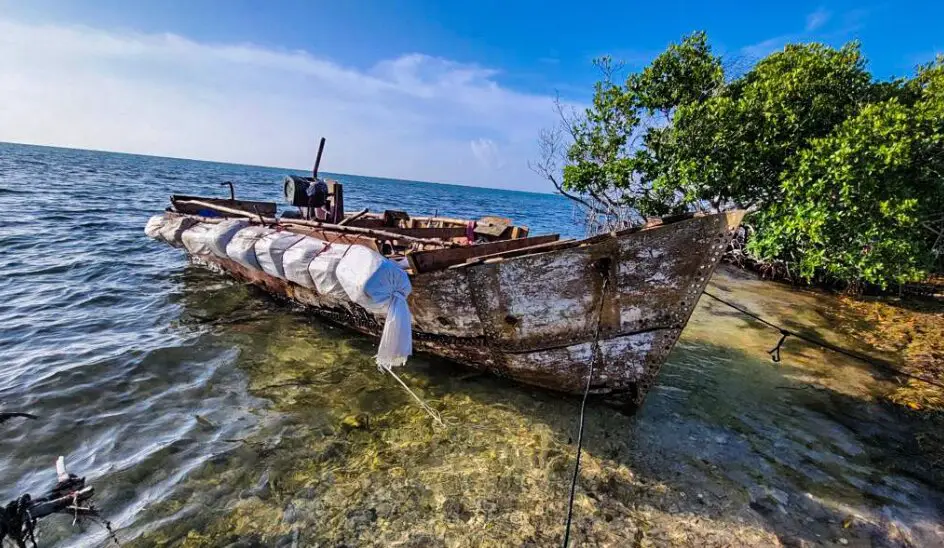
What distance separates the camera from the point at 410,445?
14.3ft

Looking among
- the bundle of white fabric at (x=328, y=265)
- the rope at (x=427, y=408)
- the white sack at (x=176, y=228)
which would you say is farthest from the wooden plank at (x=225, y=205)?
the rope at (x=427, y=408)

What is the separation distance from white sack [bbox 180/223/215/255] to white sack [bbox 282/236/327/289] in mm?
2699

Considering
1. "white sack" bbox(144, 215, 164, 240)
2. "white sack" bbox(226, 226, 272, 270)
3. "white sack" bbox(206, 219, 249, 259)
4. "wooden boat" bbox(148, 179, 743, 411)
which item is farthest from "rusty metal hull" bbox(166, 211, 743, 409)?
"white sack" bbox(144, 215, 164, 240)

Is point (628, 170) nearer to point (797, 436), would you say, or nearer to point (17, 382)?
point (797, 436)

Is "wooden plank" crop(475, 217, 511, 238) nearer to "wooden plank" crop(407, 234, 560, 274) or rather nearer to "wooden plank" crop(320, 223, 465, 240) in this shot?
"wooden plank" crop(320, 223, 465, 240)

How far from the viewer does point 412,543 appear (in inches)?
126

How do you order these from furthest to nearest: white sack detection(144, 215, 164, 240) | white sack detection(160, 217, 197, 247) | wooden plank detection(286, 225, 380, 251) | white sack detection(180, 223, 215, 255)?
white sack detection(144, 215, 164, 240)
white sack detection(160, 217, 197, 247)
white sack detection(180, 223, 215, 255)
wooden plank detection(286, 225, 380, 251)

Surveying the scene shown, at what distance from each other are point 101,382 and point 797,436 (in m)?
8.54

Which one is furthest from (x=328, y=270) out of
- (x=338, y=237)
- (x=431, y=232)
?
(x=431, y=232)

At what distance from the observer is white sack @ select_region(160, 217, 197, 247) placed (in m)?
8.42

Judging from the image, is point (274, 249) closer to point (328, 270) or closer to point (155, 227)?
point (328, 270)

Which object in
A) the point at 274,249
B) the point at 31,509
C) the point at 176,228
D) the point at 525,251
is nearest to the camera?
the point at 31,509

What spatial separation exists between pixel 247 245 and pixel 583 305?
540 cm

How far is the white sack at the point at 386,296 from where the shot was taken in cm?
453
